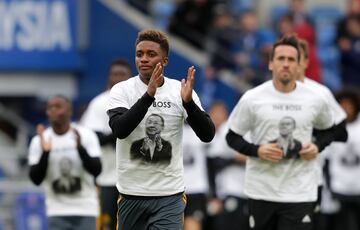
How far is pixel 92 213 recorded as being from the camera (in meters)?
12.0

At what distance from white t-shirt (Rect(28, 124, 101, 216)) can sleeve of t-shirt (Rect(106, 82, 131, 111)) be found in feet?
8.20

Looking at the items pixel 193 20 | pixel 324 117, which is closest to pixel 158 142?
pixel 324 117

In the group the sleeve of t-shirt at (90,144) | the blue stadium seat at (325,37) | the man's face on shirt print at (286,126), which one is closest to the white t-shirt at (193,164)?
the sleeve of t-shirt at (90,144)

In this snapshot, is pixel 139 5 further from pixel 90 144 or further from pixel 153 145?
pixel 153 145

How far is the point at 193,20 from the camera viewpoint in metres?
20.2

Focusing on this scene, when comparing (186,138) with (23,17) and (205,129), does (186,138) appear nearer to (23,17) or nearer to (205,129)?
(23,17)

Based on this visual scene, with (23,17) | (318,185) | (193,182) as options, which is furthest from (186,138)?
(23,17)

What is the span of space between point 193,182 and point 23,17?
555cm

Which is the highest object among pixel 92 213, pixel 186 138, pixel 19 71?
pixel 19 71

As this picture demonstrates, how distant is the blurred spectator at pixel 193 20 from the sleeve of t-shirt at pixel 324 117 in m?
8.72

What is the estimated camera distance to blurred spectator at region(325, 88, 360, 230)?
15195 mm

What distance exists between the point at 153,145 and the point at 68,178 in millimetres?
2740

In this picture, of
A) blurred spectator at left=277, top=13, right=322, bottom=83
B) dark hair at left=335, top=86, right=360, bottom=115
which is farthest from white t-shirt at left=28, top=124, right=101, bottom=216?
blurred spectator at left=277, top=13, right=322, bottom=83

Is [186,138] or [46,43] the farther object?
[46,43]
